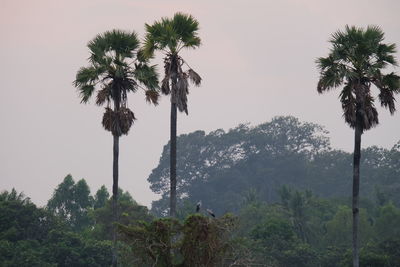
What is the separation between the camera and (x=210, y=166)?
172 metres

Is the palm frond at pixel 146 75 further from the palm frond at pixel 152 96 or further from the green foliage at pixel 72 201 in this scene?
the green foliage at pixel 72 201

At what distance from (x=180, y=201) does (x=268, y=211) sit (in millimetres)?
55813

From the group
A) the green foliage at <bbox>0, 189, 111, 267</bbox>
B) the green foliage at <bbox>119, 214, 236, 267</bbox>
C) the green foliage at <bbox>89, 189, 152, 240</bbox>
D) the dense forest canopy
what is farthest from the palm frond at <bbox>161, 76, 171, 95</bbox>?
the dense forest canopy

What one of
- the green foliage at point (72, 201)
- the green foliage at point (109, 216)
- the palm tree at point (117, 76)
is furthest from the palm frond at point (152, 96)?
the green foliage at point (72, 201)

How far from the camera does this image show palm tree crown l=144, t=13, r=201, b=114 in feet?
146

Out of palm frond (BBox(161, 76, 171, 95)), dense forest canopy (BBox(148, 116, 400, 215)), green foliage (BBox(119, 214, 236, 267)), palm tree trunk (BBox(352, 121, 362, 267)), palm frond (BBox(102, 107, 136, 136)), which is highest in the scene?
dense forest canopy (BBox(148, 116, 400, 215))

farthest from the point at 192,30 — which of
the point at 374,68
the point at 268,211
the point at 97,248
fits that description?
the point at 268,211

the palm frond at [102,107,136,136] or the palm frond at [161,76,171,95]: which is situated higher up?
the palm frond at [161,76,171,95]

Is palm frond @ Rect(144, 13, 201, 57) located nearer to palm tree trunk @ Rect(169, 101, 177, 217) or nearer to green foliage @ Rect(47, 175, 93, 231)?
palm tree trunk @ Rect(169, 101, 177, 217)

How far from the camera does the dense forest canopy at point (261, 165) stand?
16188 cm

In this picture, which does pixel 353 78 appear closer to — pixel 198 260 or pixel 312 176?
pixel 198 260

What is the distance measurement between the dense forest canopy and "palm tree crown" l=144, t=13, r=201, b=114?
112 meters

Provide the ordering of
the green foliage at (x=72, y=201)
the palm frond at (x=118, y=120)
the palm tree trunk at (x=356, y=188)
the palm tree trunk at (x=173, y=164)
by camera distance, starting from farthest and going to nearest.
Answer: the green foliage at (x=72, y=201) → the palm frond at (x=118, y=120) → the palm tree trunk at (x=173, y=164) → the palm tree trunk at (x=356, y=188)

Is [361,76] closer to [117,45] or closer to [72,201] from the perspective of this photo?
[117,45]
